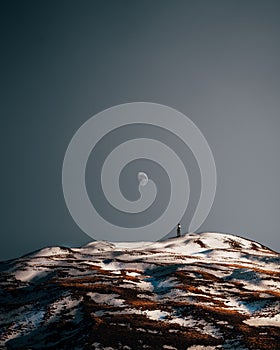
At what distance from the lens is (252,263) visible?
9131cm

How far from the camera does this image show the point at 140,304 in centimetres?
5134

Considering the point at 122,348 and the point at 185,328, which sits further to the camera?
the point at 185,328

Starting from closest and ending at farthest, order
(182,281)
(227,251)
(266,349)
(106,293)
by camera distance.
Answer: (266,349) < (106,293) < (182,281) < (227,251)

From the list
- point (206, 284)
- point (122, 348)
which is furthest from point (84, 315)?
point (206, 284)

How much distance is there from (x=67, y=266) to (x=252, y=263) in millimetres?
43480

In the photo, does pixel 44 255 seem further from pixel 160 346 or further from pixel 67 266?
pixel 160 346

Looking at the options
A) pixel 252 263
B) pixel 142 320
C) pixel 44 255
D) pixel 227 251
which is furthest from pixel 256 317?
pixel 44 255

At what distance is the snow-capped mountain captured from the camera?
39438 millimetres

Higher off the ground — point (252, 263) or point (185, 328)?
point (185, 328)

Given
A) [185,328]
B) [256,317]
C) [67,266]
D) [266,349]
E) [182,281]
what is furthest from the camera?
[67,266]

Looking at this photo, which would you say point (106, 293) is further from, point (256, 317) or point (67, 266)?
point (67, 266)

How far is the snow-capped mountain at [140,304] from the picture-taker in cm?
3944

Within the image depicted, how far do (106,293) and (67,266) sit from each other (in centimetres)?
3142

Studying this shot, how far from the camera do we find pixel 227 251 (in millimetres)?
104188
